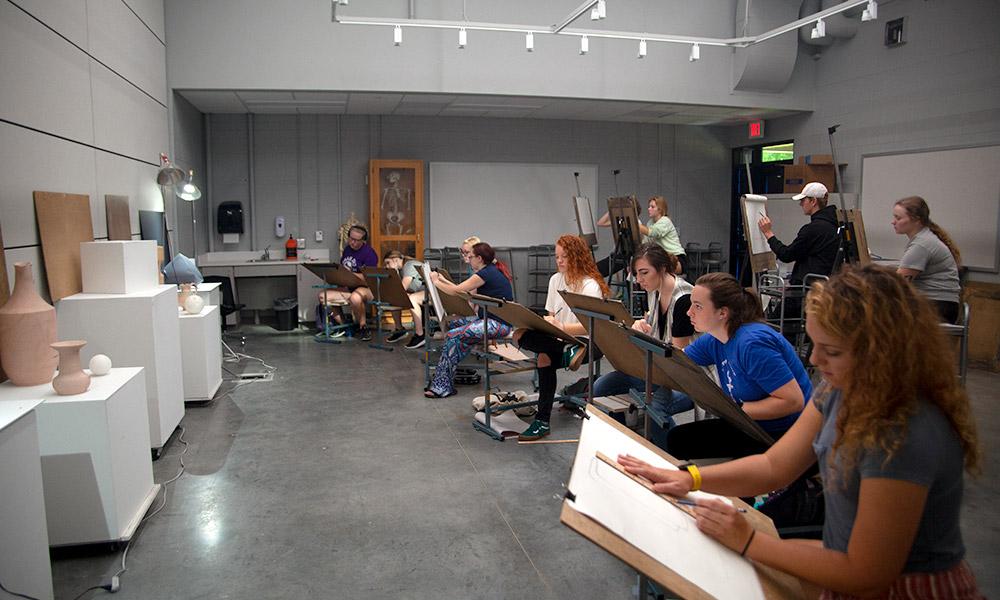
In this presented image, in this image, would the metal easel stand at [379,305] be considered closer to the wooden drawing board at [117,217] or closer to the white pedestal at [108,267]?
the wooden drawing board at [117,217]

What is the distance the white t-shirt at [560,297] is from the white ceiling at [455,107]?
3.61m

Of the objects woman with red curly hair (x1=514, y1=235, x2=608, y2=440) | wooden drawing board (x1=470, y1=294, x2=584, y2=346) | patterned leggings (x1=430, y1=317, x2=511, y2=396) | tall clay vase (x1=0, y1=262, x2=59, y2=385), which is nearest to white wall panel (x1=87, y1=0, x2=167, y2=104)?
tall clay vase (x1=0, y1=262, x2=59, y2=385)

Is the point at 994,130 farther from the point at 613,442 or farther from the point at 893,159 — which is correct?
the point at 613,442

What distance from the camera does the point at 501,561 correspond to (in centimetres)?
286

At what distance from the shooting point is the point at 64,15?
168 inches

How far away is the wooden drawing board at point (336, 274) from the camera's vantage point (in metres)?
7.56

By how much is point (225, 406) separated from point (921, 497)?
4771 millimetres

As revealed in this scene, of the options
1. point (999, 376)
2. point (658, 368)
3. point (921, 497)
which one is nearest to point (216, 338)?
point (658, 368)

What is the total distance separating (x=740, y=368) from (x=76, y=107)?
4.24 meters

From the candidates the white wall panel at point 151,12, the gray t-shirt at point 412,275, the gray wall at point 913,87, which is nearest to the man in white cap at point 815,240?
the gray wall at point 913,87

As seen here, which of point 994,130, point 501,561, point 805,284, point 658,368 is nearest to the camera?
point 658,368

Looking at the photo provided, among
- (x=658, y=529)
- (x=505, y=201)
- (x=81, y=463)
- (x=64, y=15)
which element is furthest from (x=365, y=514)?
(x=505, y=201)

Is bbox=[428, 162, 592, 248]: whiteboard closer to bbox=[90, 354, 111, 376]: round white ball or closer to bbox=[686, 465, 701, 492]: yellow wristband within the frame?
bbox=[90, 354, 111, 376]: round white ball

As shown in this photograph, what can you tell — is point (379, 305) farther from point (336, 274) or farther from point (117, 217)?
point (117, 217)
